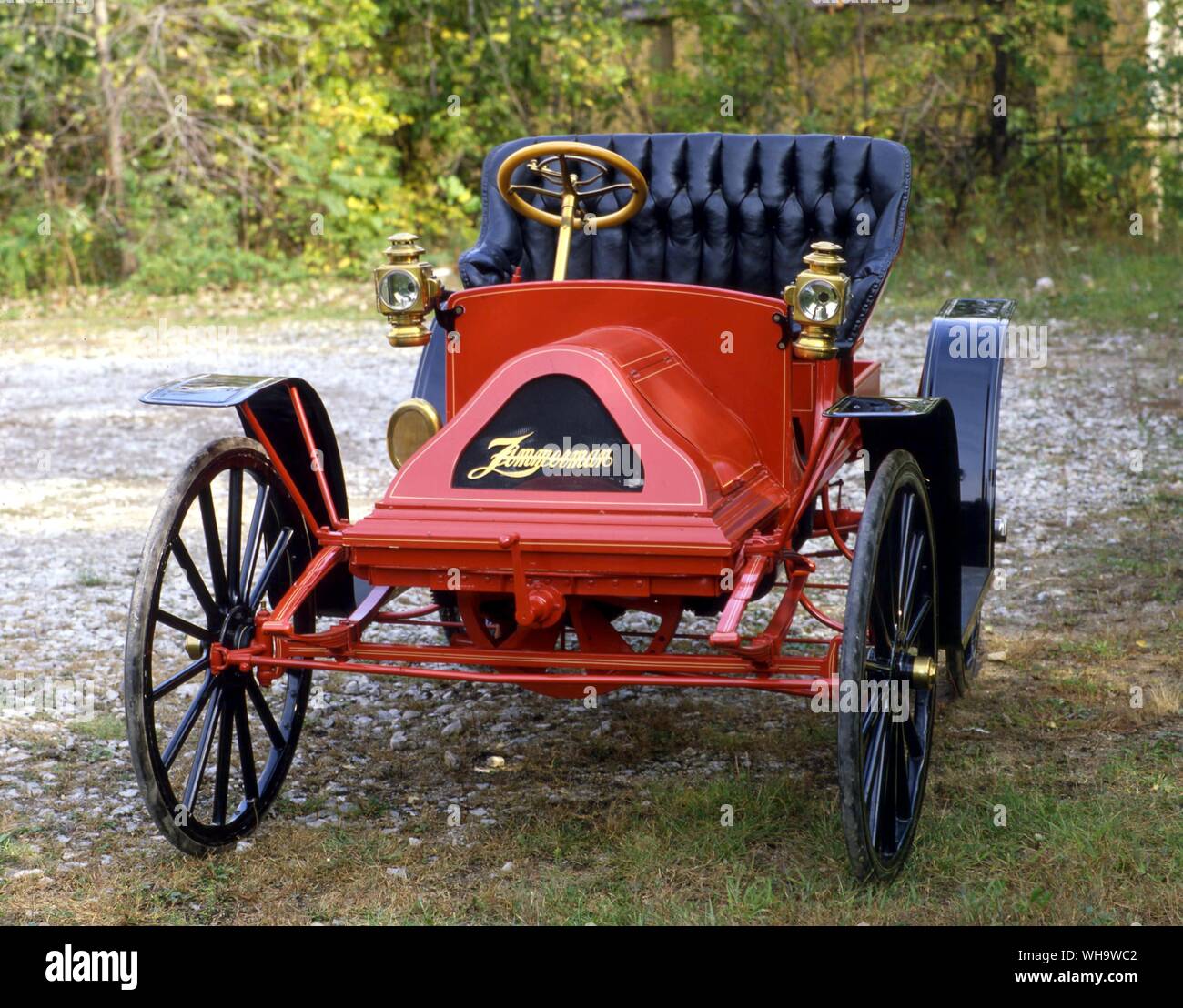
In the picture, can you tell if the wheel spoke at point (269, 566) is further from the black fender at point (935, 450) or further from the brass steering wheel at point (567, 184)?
the black fender at point (935, 450)

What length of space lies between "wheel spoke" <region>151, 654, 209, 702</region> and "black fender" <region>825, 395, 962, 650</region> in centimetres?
162

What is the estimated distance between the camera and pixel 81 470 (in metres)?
8.00

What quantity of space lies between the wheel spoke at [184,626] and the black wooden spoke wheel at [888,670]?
5.04 feet

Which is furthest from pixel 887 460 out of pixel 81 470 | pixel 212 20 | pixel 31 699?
pixel 212 20

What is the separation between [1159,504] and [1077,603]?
1.44m

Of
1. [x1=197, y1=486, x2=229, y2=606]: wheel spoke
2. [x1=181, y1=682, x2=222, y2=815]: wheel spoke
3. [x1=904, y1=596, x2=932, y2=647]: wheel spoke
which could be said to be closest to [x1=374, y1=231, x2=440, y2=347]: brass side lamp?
[x1=197, y1=486, x2=229, y2=606]: wheel spoke

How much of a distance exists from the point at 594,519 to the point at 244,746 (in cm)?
111

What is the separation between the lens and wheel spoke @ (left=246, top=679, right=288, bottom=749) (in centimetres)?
383

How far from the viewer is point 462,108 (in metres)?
15.9

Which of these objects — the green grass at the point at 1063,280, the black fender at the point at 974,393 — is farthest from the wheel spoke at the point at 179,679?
the green grass at the point at 1063,280

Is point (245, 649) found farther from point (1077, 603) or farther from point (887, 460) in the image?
point (1077, 603)

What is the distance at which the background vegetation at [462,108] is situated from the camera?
1309 centimetres

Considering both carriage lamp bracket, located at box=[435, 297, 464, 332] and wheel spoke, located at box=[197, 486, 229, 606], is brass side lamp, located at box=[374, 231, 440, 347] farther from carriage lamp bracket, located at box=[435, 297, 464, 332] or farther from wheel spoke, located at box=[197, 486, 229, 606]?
wheel spoke, located at box=[197, 486, 229, 606]

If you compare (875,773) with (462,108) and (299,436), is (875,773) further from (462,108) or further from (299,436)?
(462,108)
